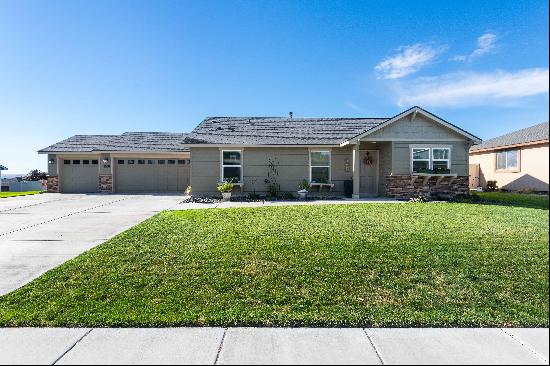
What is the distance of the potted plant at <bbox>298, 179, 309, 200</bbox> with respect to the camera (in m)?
14.3

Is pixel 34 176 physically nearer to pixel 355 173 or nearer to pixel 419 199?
pixel 355 173

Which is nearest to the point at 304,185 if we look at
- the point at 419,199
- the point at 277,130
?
the point at 277,130

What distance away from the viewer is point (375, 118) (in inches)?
758

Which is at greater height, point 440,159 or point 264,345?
point 440,159

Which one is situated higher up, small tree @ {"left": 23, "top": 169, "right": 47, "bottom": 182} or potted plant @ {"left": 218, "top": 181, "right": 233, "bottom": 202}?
small tree @ {"left": 23, "top": 169, "right": 47, "bottom": 182}

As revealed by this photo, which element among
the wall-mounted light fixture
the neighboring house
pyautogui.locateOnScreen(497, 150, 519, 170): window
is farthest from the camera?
pyautogui.locateOnScreen(497, 150, 519, 170): window

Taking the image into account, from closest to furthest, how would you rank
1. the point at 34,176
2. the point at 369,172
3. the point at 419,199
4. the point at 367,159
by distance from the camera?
the point at 419,199 → the point at 367,159 → the point at 369,172 → the point at 34,176

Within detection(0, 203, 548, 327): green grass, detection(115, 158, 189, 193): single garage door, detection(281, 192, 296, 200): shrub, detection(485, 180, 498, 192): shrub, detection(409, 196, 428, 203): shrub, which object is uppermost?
detection(115, 158, 189, 193): single garage door

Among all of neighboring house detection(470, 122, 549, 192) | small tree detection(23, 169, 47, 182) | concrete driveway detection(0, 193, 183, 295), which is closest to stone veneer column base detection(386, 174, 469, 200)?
neighboring house detection(470, 122, 549, 192)

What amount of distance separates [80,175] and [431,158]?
817 inches

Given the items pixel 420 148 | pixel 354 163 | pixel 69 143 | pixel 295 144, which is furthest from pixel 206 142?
pixel 69 143

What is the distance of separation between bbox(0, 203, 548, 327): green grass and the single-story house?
7665mm

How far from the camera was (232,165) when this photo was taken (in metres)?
15.2

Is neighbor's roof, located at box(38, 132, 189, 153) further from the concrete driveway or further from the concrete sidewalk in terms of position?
the concrete sidewalk
